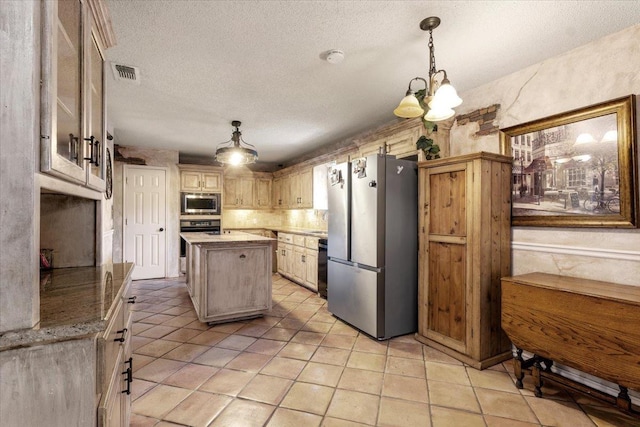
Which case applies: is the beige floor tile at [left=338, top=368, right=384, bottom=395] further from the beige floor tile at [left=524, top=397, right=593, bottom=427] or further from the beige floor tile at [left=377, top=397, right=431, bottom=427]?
the beige floor tile at [left=524, top=397, right=593, bottom=427]

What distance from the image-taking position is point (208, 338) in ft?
10.0

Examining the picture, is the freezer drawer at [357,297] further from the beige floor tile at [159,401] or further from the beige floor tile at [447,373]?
the beige floor tile at [159,401]

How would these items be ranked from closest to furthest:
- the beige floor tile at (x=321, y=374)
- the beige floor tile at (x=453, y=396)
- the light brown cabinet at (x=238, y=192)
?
the beige floor tile at (x=453, y=396) < the beige floor tile at (x=321, y=374) < the light brown cabinet at (x=238, y=192)

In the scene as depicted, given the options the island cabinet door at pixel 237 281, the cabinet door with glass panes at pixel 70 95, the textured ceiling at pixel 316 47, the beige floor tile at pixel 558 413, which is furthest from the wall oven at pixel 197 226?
the beige floor tile at pixel 558 413

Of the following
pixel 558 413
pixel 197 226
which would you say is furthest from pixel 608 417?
pixel 197 226

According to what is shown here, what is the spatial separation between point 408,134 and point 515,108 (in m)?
1.02

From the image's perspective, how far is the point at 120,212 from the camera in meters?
5.48

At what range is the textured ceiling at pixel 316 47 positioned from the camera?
1.90 meters

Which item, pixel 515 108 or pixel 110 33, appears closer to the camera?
pixel 110 33

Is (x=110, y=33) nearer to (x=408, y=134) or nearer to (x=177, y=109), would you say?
(x=177, y=109)

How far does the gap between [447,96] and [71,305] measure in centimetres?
209

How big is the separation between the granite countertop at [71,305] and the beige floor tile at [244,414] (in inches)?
43.0

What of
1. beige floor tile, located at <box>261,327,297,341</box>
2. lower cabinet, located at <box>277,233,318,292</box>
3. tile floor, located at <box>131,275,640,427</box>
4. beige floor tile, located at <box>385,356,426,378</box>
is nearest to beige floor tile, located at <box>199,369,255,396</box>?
tile floor, located at <box>131,275,640,427</box>

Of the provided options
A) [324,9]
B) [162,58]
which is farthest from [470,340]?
[162,58]
